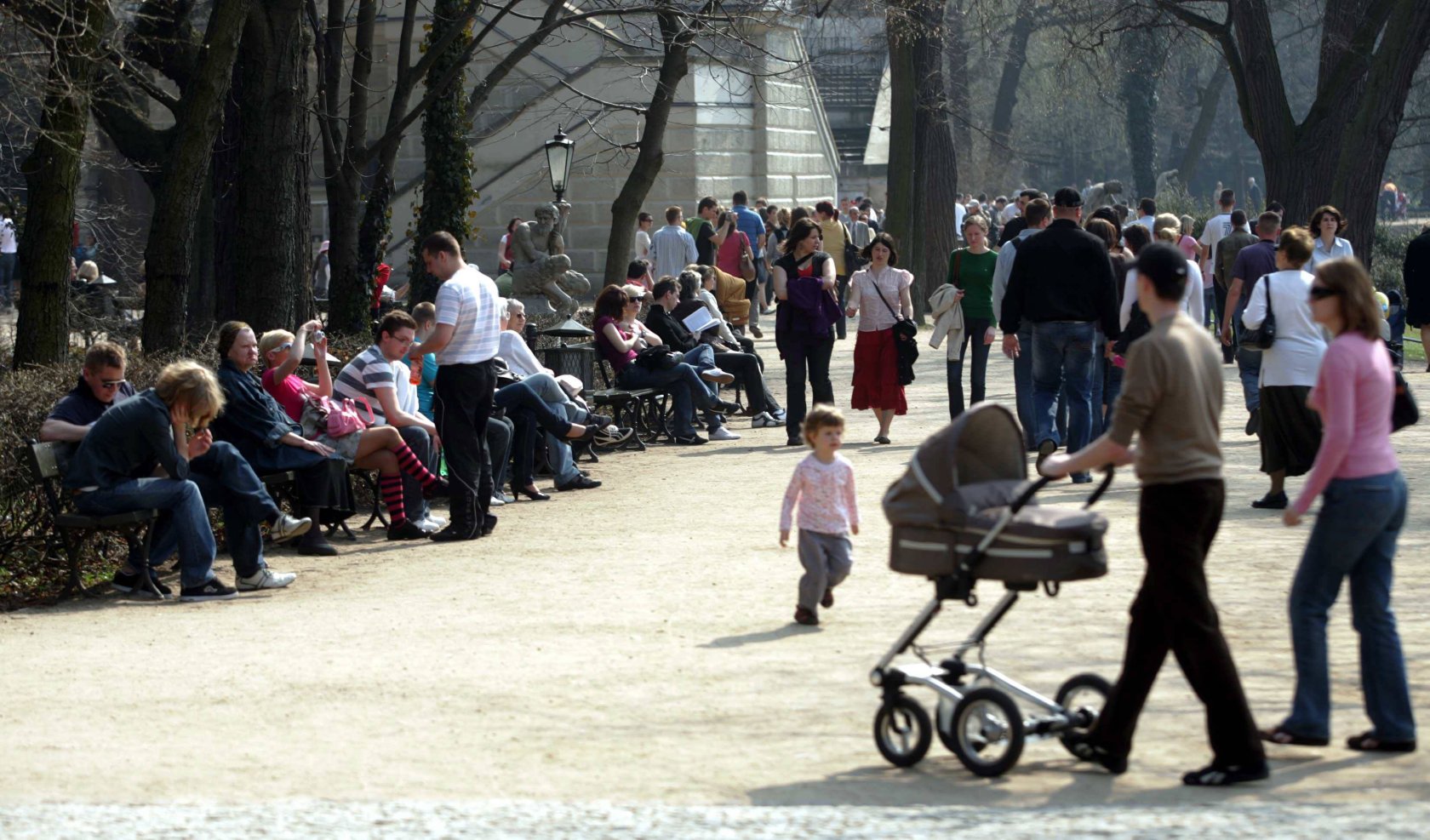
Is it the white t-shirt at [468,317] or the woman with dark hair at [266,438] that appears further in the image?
the white t-shirt at [468,317]

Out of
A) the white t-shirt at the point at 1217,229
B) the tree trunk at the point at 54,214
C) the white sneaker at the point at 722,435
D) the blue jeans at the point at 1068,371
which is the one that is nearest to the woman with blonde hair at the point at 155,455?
the tree trunk at the point at 54,214

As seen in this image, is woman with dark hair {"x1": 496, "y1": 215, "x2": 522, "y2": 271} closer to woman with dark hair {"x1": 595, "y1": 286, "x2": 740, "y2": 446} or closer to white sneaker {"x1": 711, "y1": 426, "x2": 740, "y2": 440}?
woman with dark hair {"x1": 595, "y1": 286, "x2": 740, "y2": 446}

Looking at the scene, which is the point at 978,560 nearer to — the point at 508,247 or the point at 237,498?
the point at 237,498

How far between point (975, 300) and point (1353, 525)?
991cm

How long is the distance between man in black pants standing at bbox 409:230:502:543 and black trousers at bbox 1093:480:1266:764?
5824mm

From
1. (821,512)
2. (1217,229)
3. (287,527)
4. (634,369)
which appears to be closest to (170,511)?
(287,527)

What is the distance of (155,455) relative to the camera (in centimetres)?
982

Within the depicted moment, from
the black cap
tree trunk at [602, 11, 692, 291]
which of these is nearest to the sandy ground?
the black cap

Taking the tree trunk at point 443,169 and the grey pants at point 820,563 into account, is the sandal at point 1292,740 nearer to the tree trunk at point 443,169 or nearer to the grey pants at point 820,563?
the grey pants at point 820,563

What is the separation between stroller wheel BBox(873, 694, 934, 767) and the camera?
20.5ft

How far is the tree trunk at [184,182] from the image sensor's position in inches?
532

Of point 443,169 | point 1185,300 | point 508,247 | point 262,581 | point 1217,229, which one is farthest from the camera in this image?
point 1217,229

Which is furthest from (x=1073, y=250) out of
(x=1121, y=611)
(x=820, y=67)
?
(x=820, y=67)

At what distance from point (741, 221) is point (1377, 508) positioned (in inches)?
900
